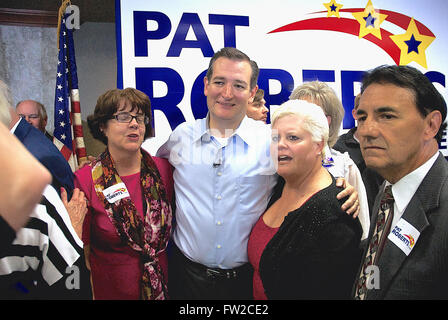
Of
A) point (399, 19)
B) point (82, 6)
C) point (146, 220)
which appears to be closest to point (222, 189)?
point (146, 220)

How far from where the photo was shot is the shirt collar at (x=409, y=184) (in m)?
1.20

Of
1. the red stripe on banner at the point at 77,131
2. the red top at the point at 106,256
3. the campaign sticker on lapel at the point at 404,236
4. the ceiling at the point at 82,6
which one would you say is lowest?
the red top at the point at 106,256

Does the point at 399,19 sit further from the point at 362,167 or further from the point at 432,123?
the point at 432,123

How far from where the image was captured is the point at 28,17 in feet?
16.2

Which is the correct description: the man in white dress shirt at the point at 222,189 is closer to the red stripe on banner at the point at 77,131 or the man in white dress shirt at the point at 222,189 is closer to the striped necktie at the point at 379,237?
the striped necktie at the point at 379,237

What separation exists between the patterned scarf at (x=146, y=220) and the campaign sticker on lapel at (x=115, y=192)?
17mm

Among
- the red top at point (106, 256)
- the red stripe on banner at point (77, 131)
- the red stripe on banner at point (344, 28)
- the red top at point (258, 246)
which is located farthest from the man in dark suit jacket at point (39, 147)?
the red stripe on banner at point (344, 28)

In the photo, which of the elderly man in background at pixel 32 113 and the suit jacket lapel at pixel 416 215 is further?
the elderly man in background at pixel 32 113

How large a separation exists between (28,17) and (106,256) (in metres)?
4.77

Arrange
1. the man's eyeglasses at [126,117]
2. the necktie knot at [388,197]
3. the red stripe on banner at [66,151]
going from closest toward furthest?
the necktie knot at [388,197], the man's eyeglasses at [126,117], the red stripe on banner at [66,151]

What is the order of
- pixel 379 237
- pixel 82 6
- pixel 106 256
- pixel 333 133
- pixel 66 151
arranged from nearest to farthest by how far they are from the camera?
1. pixel 379 237
2. pixel 106 256
3. pixel 333 133
4. pixel 66 151
5. pixel 82 6

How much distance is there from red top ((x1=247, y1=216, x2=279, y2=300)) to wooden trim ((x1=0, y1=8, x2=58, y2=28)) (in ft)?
16.3
